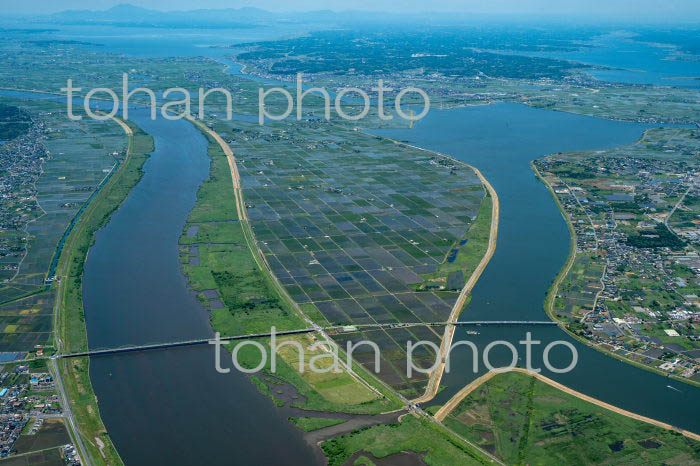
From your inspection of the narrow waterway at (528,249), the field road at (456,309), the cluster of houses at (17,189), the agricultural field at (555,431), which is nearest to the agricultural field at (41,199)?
the cluster of houses at (17,189)

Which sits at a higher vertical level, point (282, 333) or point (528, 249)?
point (528, 249)

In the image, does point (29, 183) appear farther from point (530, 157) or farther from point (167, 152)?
point (530, 157)

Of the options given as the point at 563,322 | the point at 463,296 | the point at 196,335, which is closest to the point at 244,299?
the point at 196,335

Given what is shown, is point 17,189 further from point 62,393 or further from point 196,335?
point 62,393

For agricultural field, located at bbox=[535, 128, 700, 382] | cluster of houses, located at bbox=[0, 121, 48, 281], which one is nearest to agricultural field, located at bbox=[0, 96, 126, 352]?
cluster of houses, located at bbox=[0, 121, 48, 281]

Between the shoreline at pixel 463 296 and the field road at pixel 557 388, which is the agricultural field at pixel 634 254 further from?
the shoreline at pixel 463 296

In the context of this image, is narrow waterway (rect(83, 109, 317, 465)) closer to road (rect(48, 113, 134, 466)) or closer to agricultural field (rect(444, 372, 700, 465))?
road (rect(48, 113, 134, 466))
